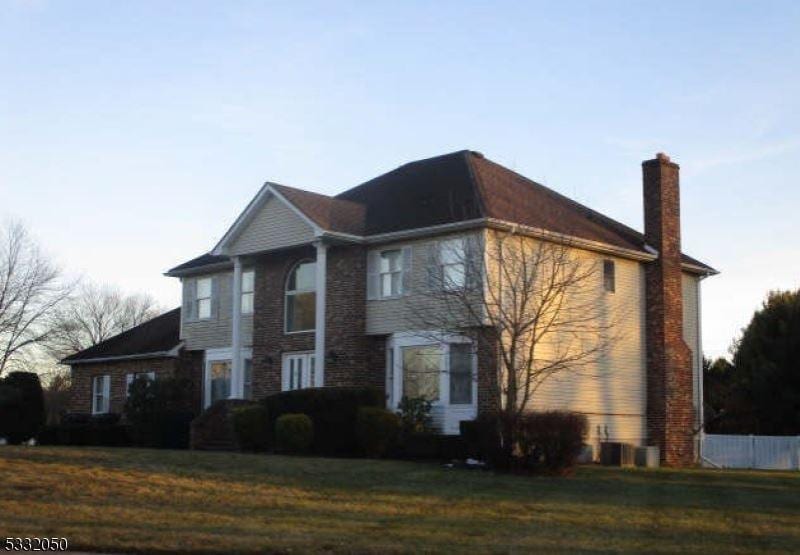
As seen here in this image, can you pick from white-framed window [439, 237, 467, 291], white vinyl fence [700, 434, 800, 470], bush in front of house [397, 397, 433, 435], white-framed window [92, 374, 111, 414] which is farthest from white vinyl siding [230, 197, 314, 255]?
white vinyl fence [700, 434, 800, 470]

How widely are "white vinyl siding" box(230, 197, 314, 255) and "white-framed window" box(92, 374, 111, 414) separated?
12.2 m

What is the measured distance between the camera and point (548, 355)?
2980cm

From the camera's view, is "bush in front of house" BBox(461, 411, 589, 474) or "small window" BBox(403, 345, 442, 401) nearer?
"bush in front of house" BBox(461, 411, 589, 474)

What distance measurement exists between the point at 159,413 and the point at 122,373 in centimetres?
849

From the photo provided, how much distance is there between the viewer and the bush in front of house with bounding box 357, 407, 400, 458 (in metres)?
27.1

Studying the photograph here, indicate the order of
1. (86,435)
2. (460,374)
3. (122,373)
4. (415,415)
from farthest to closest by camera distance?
(122,373) → (86,435) → (460,374) → (415,415)

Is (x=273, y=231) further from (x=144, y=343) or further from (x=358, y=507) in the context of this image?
(x=358, y=507)

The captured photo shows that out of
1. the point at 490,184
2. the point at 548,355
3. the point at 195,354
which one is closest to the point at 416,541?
the point at 548,355

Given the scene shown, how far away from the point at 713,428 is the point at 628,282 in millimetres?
16569

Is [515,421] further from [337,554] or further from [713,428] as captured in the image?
[713,428]

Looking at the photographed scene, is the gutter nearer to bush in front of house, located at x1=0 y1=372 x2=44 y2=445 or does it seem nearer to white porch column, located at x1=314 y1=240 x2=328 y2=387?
bush in front of house, located at x1=0 y1=372 x2=44 y2=445

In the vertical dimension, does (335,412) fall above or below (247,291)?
below

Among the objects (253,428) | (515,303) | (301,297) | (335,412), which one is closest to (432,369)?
(335,412)

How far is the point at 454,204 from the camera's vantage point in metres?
30.0
